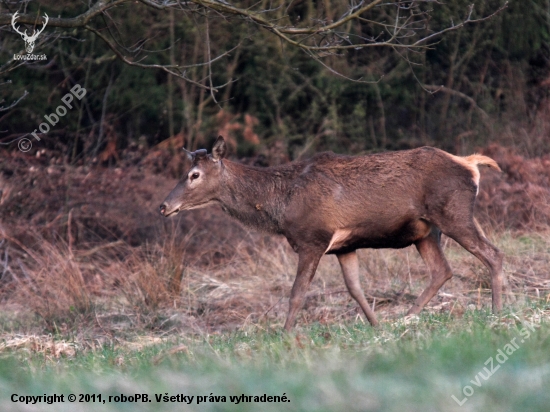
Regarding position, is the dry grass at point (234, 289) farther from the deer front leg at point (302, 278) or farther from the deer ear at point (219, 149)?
the deer ear at point (219, 149)

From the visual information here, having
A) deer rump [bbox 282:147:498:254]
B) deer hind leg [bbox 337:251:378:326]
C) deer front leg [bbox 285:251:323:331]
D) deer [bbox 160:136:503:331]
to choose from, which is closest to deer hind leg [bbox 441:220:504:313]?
deer [bbox 160:136:503:331]

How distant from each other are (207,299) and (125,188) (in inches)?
208

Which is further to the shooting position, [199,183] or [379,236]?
[199,183]

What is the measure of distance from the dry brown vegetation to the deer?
0.67 metres

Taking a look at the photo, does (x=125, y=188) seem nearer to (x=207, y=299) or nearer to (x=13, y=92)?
(x=13, y=92)

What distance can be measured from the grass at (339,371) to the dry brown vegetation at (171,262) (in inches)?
73.8

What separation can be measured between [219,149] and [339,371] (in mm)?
5095

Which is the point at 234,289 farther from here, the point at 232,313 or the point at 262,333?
the point at 262,333

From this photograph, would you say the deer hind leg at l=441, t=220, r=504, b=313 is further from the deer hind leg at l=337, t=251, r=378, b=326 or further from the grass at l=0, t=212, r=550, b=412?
the deer hind leg at l=337, t=251, r=378, b=326

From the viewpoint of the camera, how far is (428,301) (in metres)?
9.47

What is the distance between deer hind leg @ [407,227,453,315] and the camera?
372 inches

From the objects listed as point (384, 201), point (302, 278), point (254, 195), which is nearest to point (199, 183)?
point (254, 195)

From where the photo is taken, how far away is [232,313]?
1124cm

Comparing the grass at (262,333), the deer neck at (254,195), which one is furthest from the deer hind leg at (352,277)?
the deer neck at (254,195)
